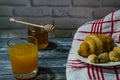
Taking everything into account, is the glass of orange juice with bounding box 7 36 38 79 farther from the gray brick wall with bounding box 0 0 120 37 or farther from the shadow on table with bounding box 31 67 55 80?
the gray brick wall with bounding box 0 0 120 37

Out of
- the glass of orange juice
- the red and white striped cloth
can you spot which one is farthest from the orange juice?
the red and white striped cloth

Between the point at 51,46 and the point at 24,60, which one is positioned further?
the point at 51,46

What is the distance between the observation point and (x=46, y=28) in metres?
0.91

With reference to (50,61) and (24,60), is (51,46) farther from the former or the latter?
(24,60)

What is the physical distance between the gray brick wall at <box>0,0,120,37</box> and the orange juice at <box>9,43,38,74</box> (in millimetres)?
306

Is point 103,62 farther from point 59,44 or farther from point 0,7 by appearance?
point 0,7

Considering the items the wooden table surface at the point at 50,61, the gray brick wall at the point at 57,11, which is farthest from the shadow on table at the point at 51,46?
the gray brick wall at the point at 57,11

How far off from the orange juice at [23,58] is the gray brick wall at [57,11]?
31 centimetres

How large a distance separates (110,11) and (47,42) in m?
0.28

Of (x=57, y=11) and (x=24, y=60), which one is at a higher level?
(x=57, y=11)

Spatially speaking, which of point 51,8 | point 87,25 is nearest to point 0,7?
point 51,8

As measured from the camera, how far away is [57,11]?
3.48 feet

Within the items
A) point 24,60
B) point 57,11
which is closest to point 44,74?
point 24,60

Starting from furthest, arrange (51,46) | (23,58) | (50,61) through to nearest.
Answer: (51,46) → (50,61) → (23,58)
